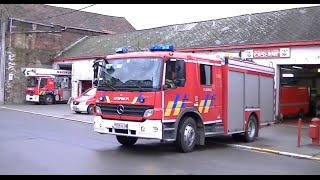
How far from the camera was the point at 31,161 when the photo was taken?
9375mm

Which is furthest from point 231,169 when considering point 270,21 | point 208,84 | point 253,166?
point 270,21

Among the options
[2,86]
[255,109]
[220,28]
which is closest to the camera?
[255,109]

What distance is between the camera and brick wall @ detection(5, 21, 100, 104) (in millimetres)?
36469

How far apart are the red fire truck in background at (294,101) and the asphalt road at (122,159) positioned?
11.8 meters

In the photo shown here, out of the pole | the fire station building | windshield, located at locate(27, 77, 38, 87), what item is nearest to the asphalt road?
the fire station building

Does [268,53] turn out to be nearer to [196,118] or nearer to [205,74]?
[205,74]

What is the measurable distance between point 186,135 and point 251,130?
166 inches

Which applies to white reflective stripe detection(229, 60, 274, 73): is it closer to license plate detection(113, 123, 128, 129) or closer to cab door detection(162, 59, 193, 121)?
cab door detection(162, 59, 193, 121)

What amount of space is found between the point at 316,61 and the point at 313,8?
18.7ft

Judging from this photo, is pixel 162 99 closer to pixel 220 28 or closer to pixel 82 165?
pixel 82 165

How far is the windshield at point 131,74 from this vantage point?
11.0 m

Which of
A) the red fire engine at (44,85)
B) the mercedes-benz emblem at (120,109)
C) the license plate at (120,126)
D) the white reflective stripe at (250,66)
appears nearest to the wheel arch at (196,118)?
the license plate at (120,126)

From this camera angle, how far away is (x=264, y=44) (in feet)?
74.5

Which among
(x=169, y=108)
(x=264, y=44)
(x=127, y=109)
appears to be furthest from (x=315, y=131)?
(x=264, y=44)
